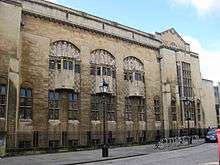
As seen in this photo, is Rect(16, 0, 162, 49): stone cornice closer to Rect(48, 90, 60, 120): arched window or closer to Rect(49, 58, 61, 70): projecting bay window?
Rect(49, 58, 61, 70): projecting bay window

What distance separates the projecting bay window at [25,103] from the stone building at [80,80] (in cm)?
8

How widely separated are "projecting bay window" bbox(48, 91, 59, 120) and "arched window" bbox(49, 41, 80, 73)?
2.41 meters

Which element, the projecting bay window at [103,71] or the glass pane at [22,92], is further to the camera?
the projecting bay window at [103,71]

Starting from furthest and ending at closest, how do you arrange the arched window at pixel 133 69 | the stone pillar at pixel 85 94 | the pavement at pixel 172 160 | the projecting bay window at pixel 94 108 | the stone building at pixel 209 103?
1. the stone building at pixel 209 103
2. the arched window at pixel 133 69
3. the projecting bay window at pixel 94 108
4. the stone pillar at pixel 85 94
5. the pavement at pixel 172 160

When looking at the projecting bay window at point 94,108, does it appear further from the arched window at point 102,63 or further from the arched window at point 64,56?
the arched window at point 64,56

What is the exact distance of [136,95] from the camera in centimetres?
3422

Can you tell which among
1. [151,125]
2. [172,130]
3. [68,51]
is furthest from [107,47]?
[172,130]

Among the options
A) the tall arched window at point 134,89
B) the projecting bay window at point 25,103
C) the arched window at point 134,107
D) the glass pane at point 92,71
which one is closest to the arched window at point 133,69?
the tall arched window at point 134,89

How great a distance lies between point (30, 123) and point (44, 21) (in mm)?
9424

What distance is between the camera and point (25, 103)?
26078mm

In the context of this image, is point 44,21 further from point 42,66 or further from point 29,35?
point 42,66

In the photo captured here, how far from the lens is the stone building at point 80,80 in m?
25.0

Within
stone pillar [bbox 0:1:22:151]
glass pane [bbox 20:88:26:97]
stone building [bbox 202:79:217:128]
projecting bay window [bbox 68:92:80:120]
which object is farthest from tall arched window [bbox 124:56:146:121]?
stone building [bbox 202:79:217:128]

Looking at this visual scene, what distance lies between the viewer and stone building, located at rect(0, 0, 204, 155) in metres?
25.0
